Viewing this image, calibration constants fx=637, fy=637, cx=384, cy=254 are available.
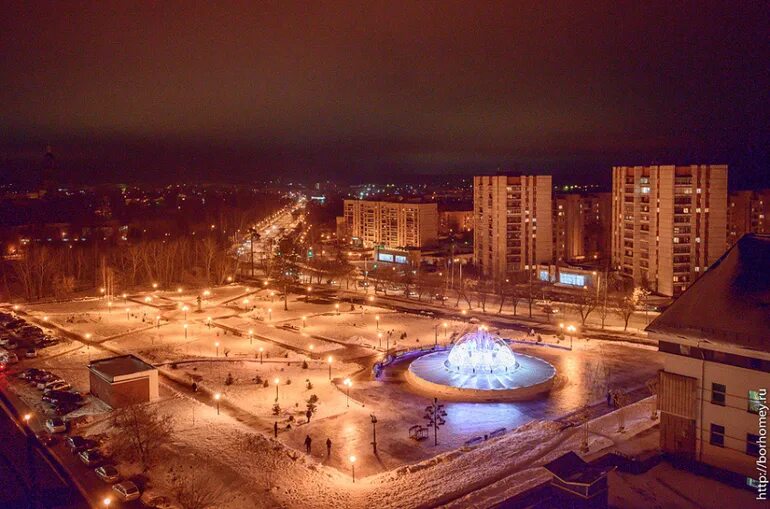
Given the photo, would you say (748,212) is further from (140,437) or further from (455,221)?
(140,437)

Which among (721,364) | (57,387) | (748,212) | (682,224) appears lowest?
(57,387)

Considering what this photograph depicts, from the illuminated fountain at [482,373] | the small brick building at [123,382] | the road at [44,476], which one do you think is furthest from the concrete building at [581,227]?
the road at [44,476]

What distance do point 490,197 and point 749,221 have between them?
24.1 metres

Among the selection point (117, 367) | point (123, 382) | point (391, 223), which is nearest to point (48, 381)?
Result: point (117, 367)

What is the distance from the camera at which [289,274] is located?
44969 millimetres

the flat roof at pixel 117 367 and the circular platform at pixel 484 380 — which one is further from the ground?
the flat roof at pixel 117 367

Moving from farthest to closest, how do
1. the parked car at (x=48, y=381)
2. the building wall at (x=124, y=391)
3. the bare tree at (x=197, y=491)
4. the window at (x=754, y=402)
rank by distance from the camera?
the parked car at (x=48, y=381), the building wall at (x=124, y=391), the window at (x=754, y=402), the bare tree at (x=197, y=491)

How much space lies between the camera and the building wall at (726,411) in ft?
43.7

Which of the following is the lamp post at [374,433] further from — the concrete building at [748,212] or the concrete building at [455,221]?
the concrete building at [455,221]

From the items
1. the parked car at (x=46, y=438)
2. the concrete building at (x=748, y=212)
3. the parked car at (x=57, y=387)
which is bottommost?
the parked car at (x=46, y=438)

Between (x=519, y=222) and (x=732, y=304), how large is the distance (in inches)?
1303

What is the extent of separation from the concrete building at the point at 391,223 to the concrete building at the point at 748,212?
2652cm

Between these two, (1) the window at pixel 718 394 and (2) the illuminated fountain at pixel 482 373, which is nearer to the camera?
(1) the window at pixel 718 394

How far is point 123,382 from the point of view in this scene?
1933cm
